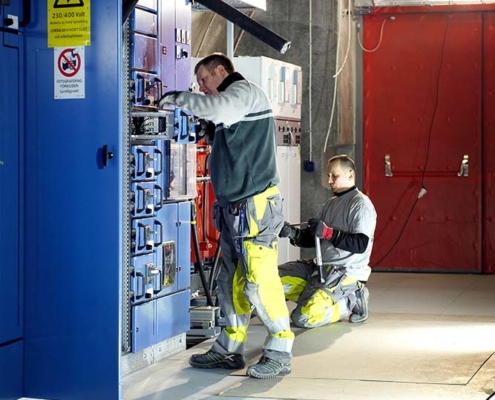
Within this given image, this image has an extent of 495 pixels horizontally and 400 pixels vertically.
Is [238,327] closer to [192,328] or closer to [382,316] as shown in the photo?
[192,328]

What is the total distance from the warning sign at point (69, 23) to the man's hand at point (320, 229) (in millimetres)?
2575

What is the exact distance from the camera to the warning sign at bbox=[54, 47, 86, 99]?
5273mm

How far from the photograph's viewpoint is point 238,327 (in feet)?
20.6

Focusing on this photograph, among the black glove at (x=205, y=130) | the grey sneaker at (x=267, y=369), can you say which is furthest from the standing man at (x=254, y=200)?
the black glove at (x=205, y=130)

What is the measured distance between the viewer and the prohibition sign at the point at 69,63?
208 inches

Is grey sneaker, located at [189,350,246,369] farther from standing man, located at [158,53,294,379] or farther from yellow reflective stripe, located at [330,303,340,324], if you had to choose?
yellow reflective stripe, located at [330,303,340,324]

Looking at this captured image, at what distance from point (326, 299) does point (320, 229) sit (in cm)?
73

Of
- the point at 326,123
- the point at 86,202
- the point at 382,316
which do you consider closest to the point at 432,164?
the point at 326,123

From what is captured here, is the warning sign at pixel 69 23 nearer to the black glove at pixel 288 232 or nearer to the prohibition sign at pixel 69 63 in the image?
the prohibition sign at pixel 69 63

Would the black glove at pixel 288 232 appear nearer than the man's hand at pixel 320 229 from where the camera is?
Yes

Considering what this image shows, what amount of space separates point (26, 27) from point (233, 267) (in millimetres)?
1905

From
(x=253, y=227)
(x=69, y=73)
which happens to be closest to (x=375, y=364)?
(x=253, y=227)

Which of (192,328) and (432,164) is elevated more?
(432,164)

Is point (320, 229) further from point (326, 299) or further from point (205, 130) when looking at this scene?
point (205, 130)
